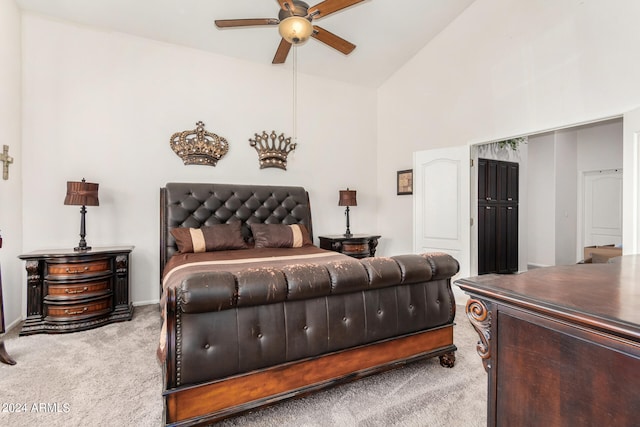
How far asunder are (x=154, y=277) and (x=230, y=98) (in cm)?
264

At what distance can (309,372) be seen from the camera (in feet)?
6.00

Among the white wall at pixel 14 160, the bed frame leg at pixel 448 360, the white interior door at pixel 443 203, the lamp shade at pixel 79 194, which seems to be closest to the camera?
the bed frame leg at pixel 448 360

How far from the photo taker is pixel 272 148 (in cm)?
458

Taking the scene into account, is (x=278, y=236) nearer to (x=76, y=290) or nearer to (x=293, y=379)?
(x=76, y=290)

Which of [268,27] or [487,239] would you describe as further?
[487,239]

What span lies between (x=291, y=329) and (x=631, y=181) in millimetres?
3211

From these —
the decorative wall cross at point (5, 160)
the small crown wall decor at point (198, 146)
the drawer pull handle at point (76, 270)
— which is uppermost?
the small crown wall decor at point (198, 146)

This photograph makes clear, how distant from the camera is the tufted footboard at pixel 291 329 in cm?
153

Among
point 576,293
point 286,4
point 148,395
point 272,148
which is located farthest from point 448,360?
point 272,148

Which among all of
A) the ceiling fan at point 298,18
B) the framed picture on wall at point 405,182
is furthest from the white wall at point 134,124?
the ceiling fan at point 298,18

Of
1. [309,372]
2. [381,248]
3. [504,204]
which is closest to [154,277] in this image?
[309,372]

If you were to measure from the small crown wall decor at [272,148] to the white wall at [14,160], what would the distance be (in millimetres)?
2529

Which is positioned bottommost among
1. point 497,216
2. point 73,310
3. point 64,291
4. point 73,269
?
point 73,310

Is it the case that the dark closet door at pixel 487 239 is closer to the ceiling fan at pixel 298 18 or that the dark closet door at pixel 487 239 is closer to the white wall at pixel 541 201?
the white wall at pixel 541 201
